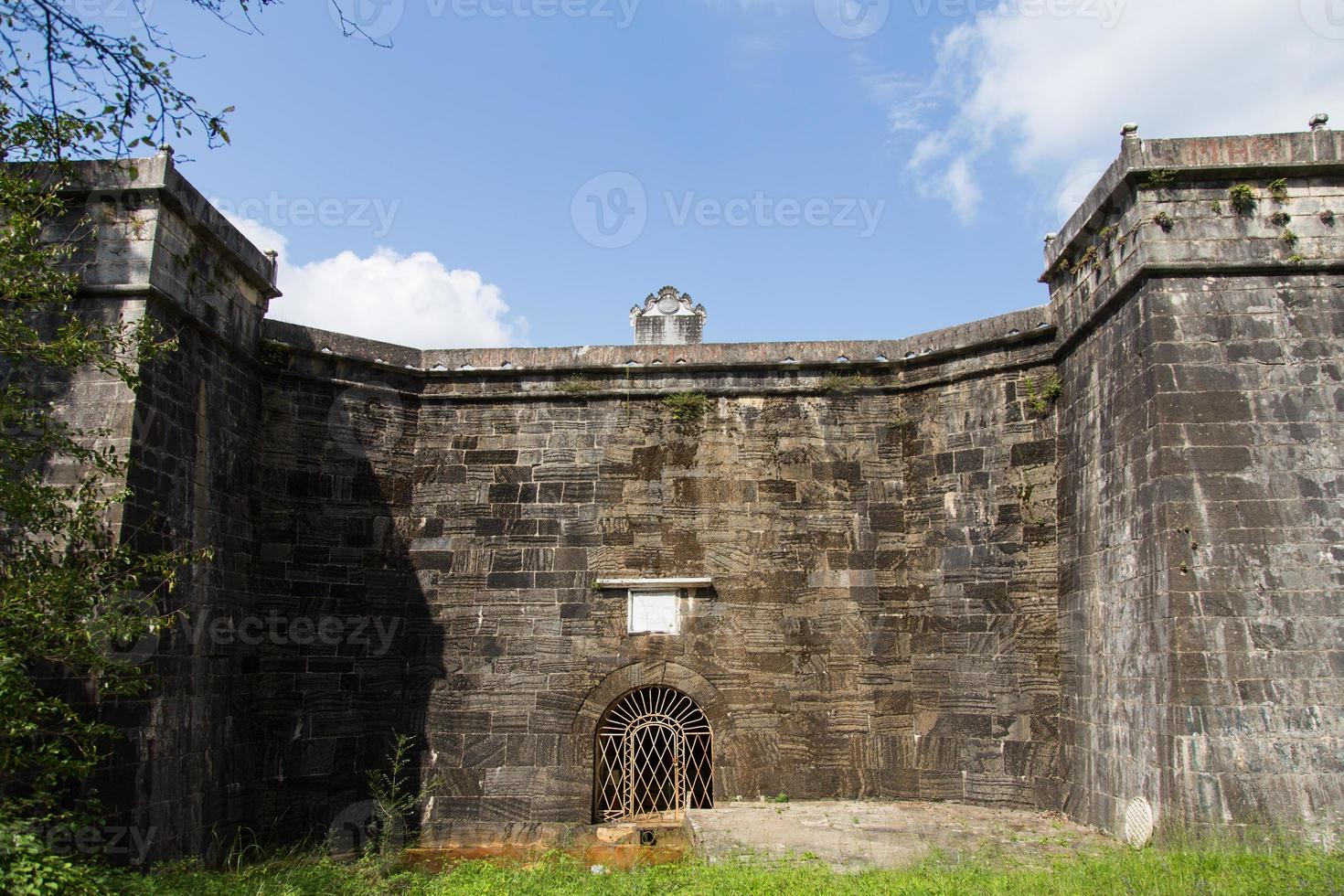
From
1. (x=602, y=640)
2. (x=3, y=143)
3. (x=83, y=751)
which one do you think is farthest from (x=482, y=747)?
(x=3, y=143)

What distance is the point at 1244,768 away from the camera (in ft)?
19.8

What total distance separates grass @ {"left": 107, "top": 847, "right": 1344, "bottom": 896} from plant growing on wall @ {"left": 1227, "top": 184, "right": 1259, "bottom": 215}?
447 cm

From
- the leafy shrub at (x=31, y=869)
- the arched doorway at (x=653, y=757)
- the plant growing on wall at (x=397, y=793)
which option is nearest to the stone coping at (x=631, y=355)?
the arched doorway at (x=653, y=757)

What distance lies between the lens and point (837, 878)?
615cm

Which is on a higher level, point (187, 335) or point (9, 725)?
point (187, 335)

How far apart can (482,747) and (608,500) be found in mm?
2709

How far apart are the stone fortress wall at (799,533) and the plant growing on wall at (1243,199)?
0.17ft

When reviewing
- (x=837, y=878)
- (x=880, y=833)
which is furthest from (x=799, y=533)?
(x=837, y=878)

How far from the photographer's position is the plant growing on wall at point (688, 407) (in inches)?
385

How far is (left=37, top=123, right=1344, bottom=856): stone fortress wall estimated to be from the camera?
648 cm

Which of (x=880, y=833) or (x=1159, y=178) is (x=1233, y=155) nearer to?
(x=1159, y=178)

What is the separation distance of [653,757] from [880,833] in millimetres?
2563

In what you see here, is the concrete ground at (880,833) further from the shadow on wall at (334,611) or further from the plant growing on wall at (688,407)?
the plant growing on wall at (688,407)

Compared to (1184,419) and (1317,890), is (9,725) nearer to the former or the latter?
(1317,890)
